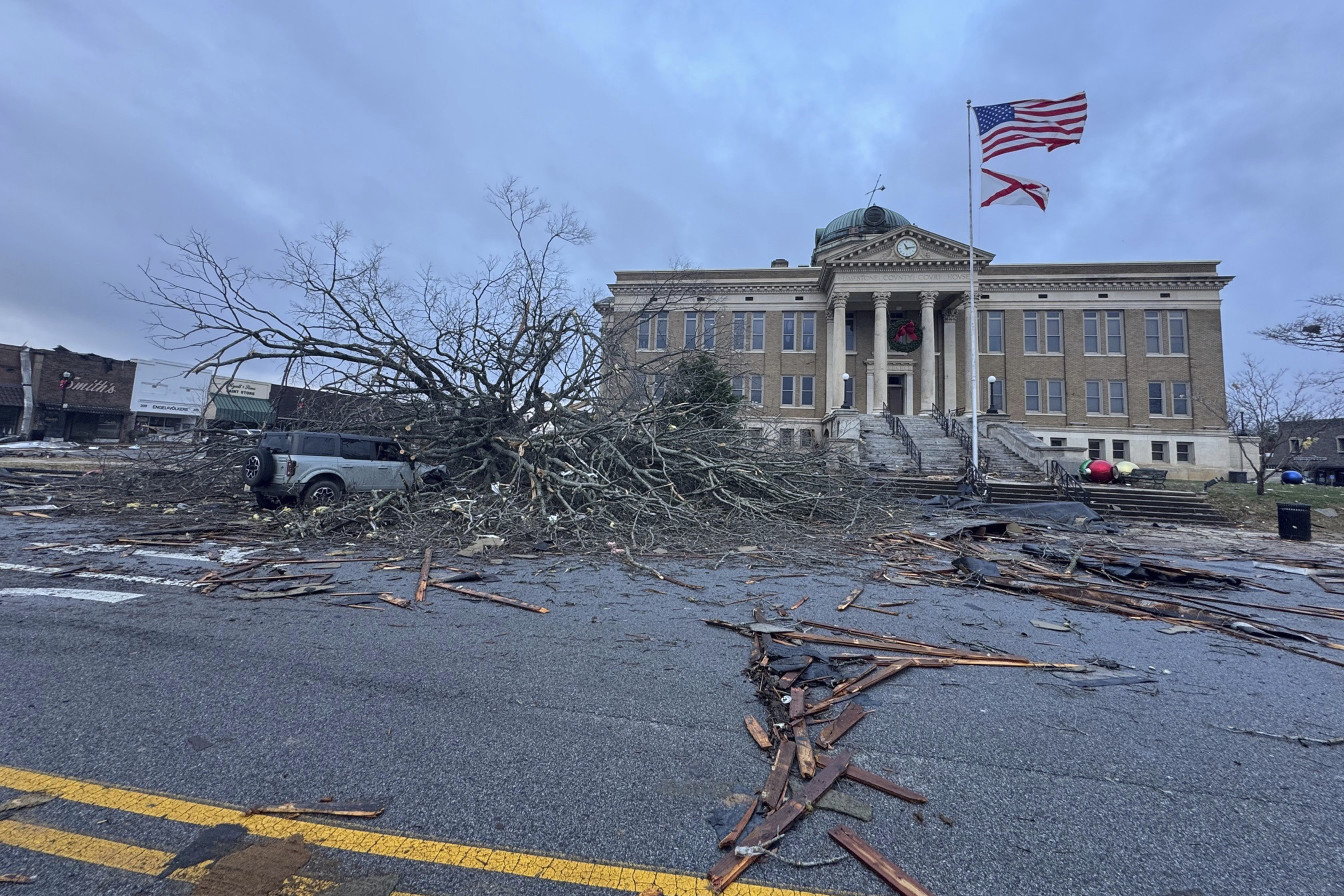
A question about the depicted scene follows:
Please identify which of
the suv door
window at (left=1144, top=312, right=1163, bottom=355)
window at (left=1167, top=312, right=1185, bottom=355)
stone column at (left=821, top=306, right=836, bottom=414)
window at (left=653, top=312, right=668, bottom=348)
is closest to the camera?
the suv door

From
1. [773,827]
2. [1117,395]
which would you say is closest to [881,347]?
[1117,395]

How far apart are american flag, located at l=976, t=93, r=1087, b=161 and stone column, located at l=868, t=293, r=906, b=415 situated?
55.6 ft

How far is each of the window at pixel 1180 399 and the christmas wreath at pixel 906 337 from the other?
15.4 metres

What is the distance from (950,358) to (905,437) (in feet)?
40.7

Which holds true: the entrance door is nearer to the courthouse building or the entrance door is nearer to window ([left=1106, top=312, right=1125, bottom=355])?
the courthouse building

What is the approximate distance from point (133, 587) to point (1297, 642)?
10045 millimetres

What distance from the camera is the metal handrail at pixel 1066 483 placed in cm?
1703

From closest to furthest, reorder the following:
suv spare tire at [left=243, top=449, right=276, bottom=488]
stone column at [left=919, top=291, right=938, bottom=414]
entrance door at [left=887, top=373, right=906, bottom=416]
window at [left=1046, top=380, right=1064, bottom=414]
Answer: suv spare tire at [left=243, top=449, right=276, bottom=488]
stone column at [left=919, top=291, right=938, bottom=414]
window at [left=1046, top=380, right=1064, bottom=414]
entrance door at [left=887, top=373, right=906, bottom=416]

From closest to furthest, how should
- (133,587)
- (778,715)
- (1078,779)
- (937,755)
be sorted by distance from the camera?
(1078,779)
(937,755)
(778,715)
(133,587)

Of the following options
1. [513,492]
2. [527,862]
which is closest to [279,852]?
[527,862]

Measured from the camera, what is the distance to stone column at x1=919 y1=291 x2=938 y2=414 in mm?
33062

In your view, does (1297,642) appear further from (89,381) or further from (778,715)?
(89,381)

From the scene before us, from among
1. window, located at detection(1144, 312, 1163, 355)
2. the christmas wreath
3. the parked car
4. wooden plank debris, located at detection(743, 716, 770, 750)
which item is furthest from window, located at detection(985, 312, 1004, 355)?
wooden plank debris, located at detection(743, 716, 770, 750)

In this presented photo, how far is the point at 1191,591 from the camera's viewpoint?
6.43 m
